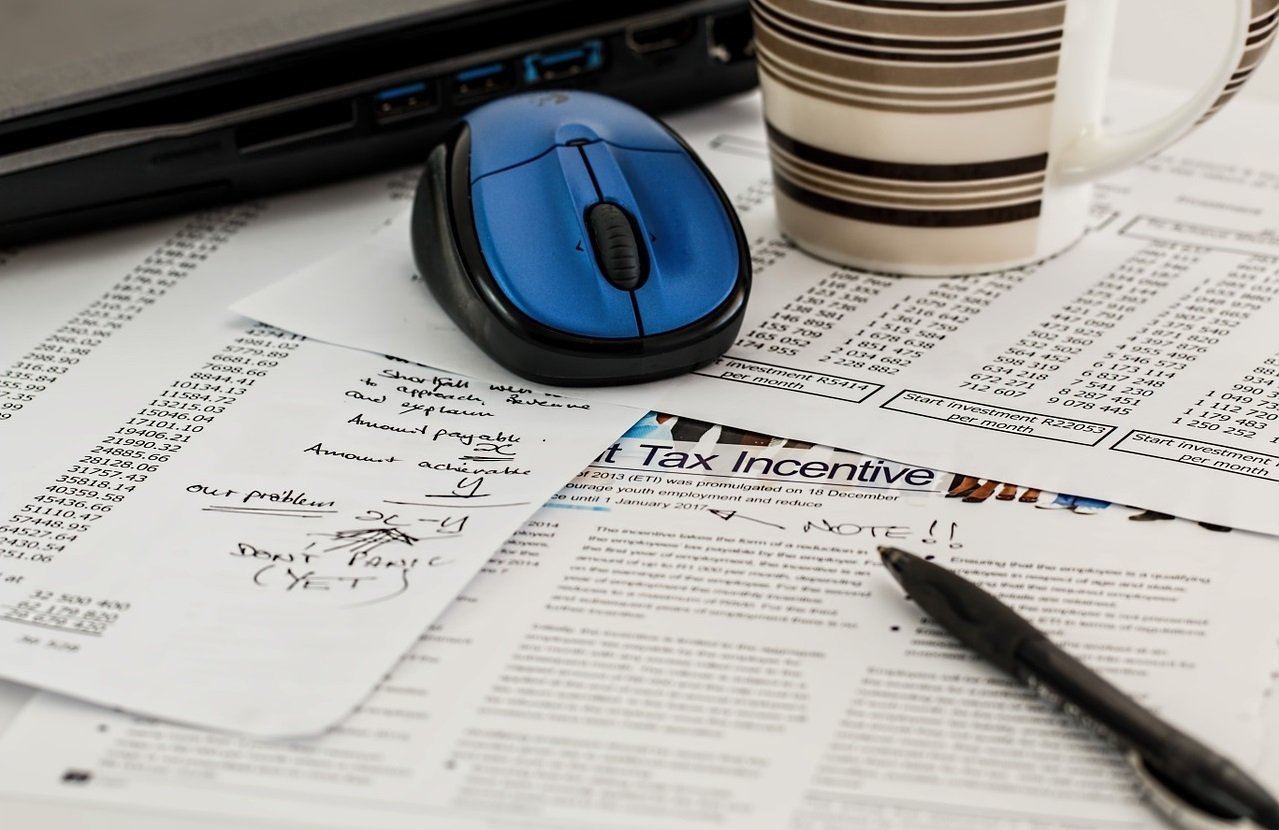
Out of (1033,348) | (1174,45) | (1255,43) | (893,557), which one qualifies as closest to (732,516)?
(893,557)

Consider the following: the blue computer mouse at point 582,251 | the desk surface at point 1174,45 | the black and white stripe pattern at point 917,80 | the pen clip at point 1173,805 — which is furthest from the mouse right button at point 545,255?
the desk surface at point 1174,45

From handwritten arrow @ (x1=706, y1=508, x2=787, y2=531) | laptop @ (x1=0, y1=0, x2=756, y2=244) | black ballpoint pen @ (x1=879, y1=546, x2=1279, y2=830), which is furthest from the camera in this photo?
laptop @ (x1=0, y1=0, x2=756, y2=244)

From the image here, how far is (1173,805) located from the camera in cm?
36

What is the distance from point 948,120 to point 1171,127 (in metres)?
0.09

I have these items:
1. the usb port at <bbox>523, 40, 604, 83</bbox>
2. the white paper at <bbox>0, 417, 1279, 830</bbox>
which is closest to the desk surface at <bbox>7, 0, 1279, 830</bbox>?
the usb port at <bbox>523, 40, 604, 83</bbox>

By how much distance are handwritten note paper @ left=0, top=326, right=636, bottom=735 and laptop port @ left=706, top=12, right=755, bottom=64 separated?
28 centimetres

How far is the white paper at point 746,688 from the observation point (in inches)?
14.8

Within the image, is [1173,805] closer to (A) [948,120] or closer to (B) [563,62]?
(A) [948,120]

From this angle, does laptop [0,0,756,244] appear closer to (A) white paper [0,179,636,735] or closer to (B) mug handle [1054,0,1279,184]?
(A) white paper [0,179,636,735]

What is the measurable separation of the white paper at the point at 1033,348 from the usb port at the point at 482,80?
0.27ft

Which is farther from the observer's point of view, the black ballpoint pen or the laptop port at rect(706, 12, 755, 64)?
the laptop port at rect(706, 12, 755, 64)

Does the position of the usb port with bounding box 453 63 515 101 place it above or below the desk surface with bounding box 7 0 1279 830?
above

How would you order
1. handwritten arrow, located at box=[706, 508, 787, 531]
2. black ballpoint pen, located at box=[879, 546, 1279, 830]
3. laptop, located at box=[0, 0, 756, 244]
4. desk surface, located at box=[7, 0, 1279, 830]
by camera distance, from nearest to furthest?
black ballpoint pen, located at box=[879, 546, 1279, 830] < handwritten arrow, located at box=[706, 508, 787, 531] < laptop, located at box=[0, 0, 756, 244] < desk surface, located at box=[7, 0, 1279, 830]

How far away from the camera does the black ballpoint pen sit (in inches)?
13.8
